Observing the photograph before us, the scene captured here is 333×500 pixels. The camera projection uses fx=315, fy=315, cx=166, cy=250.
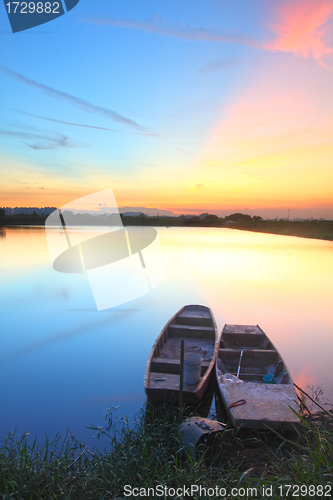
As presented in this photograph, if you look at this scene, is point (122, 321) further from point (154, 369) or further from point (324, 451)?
point (324, 451)

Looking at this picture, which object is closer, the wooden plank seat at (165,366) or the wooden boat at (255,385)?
the wooden boat at (255,385)

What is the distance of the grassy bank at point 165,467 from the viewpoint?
3162mm

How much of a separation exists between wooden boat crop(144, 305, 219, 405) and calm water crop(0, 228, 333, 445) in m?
0.83

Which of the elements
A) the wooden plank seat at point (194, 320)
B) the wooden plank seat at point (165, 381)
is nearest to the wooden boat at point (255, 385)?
the wooden plank seat at point (165, 381)

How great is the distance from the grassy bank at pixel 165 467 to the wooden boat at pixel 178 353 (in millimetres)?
443

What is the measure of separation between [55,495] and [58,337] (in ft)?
27.4

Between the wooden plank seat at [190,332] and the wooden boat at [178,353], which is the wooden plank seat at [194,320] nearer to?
the wooden boat at [178,353]

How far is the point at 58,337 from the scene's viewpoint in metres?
11.2

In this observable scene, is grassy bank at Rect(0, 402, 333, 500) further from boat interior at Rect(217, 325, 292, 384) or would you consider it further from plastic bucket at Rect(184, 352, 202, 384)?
boat interior at Rect(217, 325, 292, 384)

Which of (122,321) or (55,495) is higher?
(55,495)

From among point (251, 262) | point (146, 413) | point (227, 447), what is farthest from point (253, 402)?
point (251, 262)

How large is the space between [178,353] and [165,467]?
414 cm

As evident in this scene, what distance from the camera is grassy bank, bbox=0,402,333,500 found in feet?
10.4

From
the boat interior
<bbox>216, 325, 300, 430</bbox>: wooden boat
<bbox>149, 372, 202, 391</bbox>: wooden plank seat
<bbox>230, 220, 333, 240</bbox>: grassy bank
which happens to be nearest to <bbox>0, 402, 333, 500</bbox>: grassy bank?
<bbox>216, 325, 300, 430</bbox>: wooden boat
